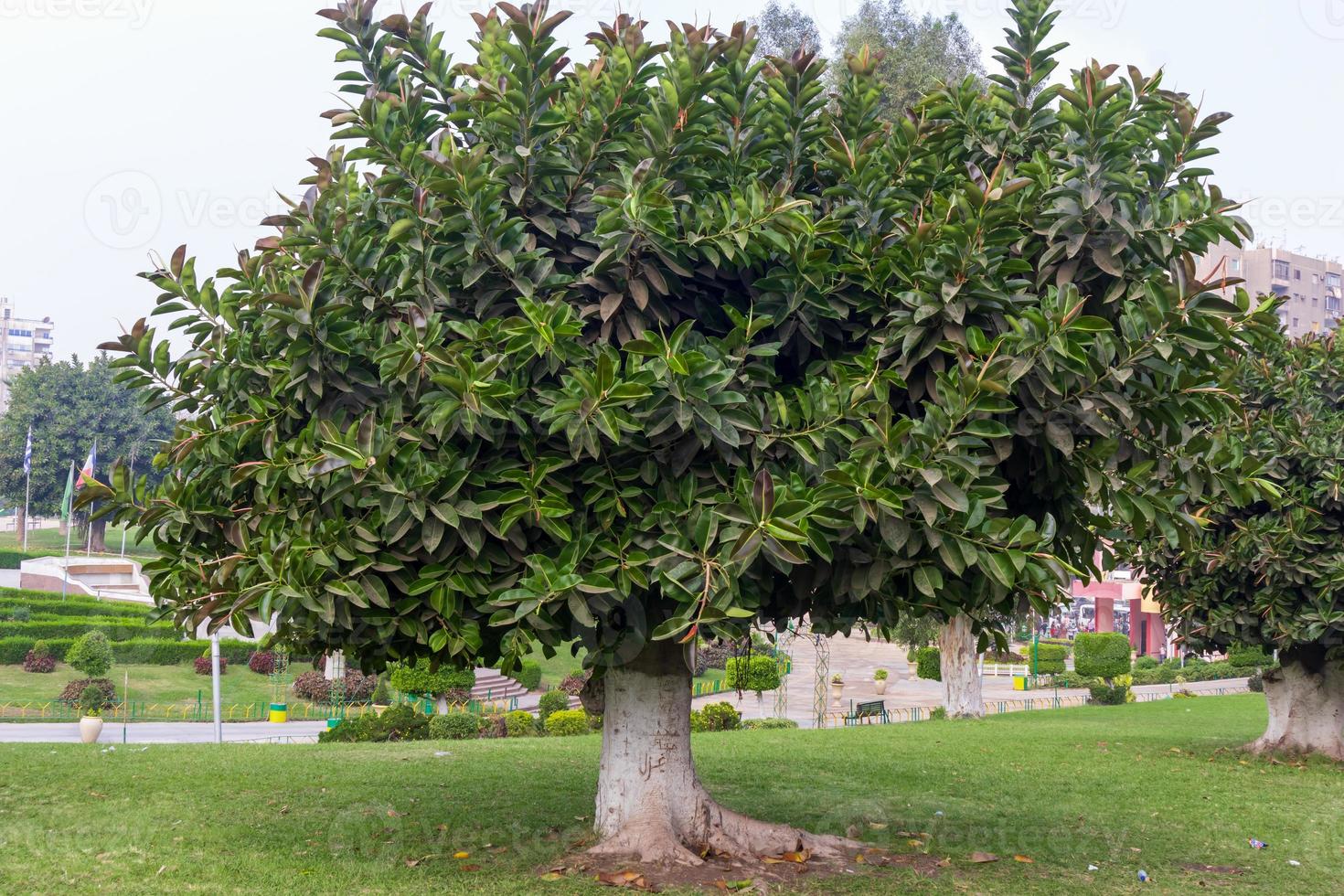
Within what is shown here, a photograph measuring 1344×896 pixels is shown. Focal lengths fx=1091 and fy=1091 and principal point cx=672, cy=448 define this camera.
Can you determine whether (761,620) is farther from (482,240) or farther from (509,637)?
(482,240)

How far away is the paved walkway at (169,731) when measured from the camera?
28359 mm

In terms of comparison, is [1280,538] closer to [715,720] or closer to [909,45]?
[715,720]

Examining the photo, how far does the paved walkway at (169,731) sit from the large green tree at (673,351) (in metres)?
22.3

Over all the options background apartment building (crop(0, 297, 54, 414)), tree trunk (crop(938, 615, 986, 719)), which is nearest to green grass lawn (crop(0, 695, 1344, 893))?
tree trunk (crop(938, 615, 986, 719))

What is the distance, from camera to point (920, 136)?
820 centimetres

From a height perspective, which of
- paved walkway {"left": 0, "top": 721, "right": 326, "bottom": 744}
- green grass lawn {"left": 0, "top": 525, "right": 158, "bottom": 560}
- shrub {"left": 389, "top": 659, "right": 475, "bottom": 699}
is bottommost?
paved walkway {"left": 0, "top": 721, "right": 326, "bottom": 744}

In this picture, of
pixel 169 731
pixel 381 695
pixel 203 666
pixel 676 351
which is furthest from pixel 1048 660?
pixel 676 351

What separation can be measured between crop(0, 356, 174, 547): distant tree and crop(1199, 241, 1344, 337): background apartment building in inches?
3736

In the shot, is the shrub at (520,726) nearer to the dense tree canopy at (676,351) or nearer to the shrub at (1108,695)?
the dense tree canopy at (676,351)

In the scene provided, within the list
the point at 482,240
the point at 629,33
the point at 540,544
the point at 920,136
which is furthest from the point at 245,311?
the point at 920,136

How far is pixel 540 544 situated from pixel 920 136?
13.6ft

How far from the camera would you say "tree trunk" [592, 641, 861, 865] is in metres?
8.93

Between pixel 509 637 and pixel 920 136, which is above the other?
pixel 920 136

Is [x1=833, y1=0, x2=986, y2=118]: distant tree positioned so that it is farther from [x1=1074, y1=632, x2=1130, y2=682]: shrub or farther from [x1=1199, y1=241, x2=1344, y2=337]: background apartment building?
[x1=1199, y1=241, x2=1344, y2=337]: background apartment building
